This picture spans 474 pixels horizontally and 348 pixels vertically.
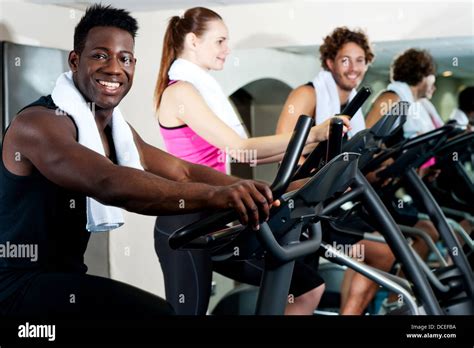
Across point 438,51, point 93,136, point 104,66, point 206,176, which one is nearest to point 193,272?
point 206,176

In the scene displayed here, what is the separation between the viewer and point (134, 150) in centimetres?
247

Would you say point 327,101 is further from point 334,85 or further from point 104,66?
point 104,66

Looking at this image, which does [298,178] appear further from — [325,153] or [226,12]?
[226,12]

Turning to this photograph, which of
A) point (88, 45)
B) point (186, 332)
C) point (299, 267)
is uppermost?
point (88, 45)

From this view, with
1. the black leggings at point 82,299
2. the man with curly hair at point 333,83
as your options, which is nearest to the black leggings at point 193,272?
the black leggings at point 82,299

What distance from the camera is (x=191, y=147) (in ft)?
9.30

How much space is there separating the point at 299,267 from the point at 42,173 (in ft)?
3.37

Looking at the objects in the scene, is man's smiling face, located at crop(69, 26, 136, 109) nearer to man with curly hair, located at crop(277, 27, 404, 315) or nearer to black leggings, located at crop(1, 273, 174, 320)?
black leggings, located at crop(1, 273, 174, 320)

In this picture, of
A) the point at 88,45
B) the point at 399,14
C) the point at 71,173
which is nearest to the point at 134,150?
the point at 88,45

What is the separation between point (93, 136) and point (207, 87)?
27.9 inches

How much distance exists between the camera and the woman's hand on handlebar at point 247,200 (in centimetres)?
177

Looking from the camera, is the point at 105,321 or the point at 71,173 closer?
the point at 71,173

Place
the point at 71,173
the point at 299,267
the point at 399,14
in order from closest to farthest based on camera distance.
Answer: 1. the point at 71,173
2. the point at 299,267
3. the point at 399,14

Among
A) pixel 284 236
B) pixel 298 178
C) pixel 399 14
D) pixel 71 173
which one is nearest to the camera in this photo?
pixel 71 173
